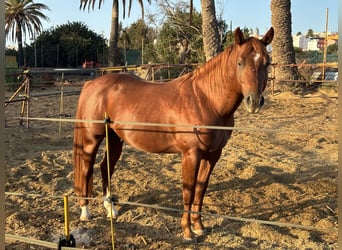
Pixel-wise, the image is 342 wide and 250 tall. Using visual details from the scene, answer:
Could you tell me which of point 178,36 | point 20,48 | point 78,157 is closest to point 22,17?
point 20,48

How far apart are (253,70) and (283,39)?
10001 millimetres

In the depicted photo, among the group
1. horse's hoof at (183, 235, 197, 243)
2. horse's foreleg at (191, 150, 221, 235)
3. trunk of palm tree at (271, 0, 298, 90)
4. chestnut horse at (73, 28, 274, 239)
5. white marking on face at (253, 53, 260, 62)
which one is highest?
trunk of palm tree at (271, 0, 298, 90)

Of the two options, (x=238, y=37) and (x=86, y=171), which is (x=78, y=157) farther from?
(x=238, y=37)

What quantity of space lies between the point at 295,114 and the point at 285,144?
109 inches

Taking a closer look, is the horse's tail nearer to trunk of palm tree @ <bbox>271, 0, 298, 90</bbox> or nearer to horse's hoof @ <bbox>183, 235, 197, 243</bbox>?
horse's hoof @ <bbox>183, 235, 197, 243</bbox>

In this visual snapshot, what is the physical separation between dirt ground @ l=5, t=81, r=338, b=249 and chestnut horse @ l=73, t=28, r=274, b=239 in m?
0.30

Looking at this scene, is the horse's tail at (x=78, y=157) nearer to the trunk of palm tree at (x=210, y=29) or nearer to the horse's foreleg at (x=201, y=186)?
the horse's foreleg at (x=201, y=186)

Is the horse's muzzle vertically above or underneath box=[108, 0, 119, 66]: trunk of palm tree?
underneath

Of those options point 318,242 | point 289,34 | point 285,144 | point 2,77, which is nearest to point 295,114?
point 285,144

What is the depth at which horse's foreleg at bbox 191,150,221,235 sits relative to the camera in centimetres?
344

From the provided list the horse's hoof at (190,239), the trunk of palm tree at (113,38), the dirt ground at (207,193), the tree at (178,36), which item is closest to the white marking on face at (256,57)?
the dirt ground at (207,193)

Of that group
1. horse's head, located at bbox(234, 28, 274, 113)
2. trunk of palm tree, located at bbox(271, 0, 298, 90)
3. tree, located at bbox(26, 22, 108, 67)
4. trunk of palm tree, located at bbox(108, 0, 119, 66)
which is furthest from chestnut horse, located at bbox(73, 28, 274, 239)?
tree, located at bbox(26, 22, 108, 67)

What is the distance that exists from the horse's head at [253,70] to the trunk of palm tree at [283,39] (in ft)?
31.5

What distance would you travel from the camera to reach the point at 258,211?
153 inches
